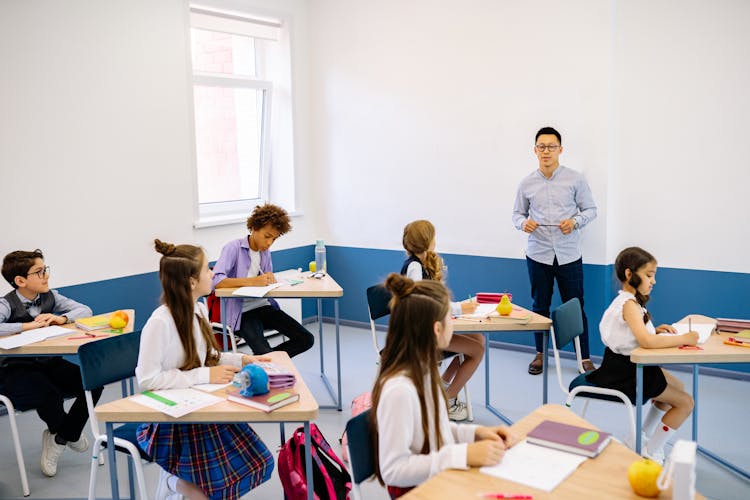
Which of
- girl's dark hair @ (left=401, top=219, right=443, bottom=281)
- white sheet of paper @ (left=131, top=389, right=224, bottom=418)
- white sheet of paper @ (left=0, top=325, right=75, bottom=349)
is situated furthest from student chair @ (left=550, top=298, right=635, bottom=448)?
white sheet of paper @ (left=0, top=325, right=75, bottom=349)

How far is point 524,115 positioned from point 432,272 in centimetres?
199

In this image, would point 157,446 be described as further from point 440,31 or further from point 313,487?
point 440,31

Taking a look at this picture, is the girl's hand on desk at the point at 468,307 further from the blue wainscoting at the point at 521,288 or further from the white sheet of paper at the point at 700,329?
the blue wainscoting at the point at 521,288

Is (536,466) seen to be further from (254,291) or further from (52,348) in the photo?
(254,291)

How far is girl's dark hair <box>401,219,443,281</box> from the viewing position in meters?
4.20

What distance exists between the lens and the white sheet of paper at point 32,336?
359 centimetres

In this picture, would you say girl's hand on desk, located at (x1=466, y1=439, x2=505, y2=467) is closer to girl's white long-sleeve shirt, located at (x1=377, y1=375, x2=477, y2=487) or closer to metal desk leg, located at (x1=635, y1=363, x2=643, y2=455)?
girl's white long-sleeve shirt, located at (x1=377, y1=375, x2=477, y2=487)

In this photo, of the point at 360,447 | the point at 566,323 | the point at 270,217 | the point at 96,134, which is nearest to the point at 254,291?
the point at 270,217

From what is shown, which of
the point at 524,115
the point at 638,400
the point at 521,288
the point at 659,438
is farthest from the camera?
the point at 521,288

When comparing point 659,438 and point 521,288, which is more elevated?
point 521,288

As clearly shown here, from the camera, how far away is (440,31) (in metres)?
5.98

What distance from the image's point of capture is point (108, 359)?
3.19m

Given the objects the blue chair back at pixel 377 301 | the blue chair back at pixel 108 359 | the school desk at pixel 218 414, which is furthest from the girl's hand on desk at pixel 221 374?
the blue chair back at pixel 377 301

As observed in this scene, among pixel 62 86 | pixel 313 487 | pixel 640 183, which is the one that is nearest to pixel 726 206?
pixel 640 183
